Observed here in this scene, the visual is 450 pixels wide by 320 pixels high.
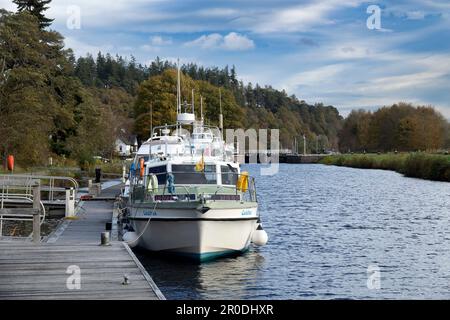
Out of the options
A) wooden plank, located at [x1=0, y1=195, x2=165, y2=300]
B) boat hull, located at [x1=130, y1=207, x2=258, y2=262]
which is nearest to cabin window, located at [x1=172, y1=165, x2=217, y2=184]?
boat hull, located at [x1=130, y1=207, x2=258, y2=262]

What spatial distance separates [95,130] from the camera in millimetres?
84750

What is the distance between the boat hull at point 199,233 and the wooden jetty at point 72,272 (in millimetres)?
1988

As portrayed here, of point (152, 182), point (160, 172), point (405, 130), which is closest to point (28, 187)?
point (160, 172)

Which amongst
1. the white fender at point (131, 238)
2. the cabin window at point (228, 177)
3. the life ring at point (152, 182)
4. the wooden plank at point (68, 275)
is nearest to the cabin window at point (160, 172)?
the life ring at point (152, 182)

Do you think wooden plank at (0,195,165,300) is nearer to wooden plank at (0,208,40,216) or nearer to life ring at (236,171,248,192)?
wooden plank at (0,208,40,216)

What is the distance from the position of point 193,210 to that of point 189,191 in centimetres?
277

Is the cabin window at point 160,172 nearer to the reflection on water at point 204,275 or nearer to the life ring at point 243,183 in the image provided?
the life ring at point 243,183

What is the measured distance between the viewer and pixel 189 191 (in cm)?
2486

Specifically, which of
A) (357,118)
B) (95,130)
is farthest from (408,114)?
(95,130)

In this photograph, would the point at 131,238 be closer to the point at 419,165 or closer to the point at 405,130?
the point at 419,165

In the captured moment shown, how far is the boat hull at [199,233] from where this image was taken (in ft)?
73.4

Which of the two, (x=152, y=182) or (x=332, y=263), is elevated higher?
(x=152, y=182)

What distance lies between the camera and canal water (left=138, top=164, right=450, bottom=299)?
1991cm

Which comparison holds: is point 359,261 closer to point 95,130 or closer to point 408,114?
point 95,130
